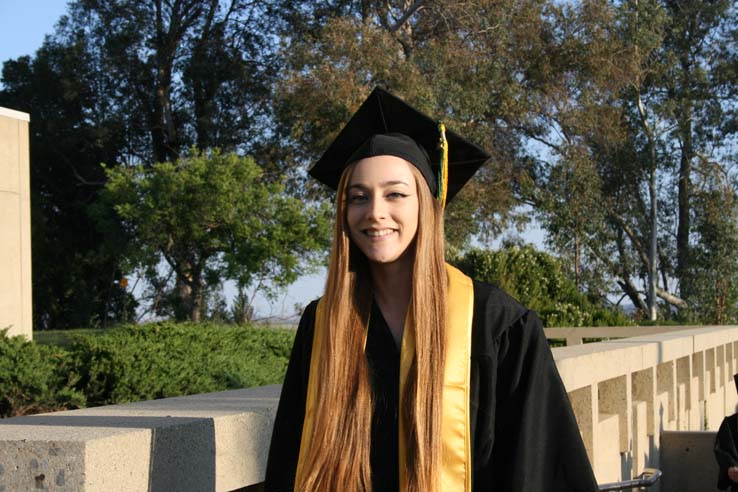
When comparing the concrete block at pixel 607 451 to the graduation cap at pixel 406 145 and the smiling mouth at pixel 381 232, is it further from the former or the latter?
the smiling mouth at pixel 381 232

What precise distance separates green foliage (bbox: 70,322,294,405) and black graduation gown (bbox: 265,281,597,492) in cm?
577

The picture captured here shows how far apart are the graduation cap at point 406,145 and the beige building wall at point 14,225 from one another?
10.9 meters

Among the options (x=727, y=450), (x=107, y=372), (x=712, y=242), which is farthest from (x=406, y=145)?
(x=712, y=242)

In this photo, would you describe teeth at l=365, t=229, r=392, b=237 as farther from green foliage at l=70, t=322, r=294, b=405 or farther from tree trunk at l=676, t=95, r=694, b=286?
tree trunk at l=676, t=95, r=694, b=286

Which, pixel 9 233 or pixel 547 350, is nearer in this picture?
pixel 547 350

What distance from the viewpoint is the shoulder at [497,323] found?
2236 mm

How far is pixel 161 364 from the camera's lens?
8.20 metres

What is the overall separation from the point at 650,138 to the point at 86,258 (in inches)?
701

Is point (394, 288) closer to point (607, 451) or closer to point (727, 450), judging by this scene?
point (607, 451)

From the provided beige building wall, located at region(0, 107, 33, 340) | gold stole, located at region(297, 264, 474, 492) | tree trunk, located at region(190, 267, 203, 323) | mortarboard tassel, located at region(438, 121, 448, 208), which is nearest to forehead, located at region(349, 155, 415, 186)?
mortarboard tassel, located at region(438, 121, 448, 208)

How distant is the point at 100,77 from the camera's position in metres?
29.6

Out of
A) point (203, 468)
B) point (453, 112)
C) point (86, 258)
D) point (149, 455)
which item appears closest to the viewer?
point (149, 455)

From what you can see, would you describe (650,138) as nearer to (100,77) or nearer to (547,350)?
(100,77)

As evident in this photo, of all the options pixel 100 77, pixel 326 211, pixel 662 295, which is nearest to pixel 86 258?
pixel 100 77
